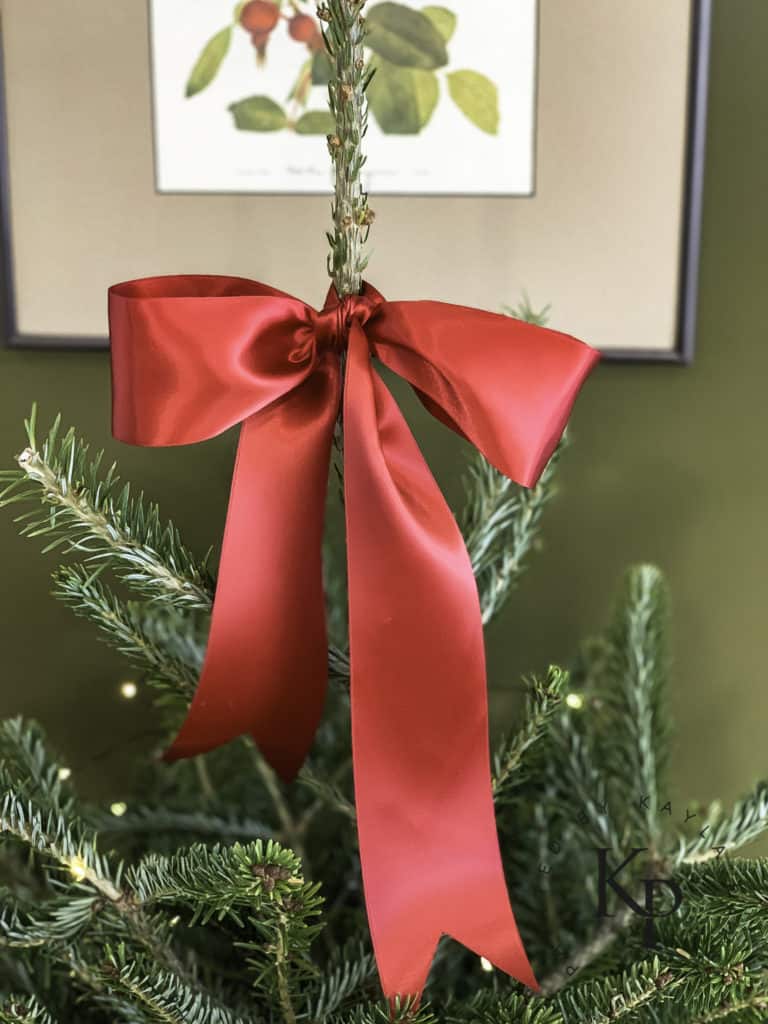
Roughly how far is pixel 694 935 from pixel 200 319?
39 cm

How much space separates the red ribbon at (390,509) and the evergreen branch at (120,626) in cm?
6

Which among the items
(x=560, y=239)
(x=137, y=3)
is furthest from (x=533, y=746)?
(x=137, y=3)

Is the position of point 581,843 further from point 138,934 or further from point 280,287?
point 280,287

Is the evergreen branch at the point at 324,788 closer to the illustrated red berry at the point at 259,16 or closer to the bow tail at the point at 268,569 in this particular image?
the bow tail at the point at 268,569

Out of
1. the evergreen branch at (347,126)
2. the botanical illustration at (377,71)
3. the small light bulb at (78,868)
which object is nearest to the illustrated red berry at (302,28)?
the botanical illustration at (377,71)

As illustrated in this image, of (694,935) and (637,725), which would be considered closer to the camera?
(694,935)

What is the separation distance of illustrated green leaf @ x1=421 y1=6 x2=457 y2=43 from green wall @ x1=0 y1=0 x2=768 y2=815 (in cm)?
20

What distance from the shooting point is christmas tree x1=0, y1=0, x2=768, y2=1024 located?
40 centimetres

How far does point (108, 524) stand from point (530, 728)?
24cm

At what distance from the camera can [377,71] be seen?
0.58 meters

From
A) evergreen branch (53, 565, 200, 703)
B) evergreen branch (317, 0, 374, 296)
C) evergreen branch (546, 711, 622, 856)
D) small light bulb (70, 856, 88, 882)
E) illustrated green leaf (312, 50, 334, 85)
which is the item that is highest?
illustrated green leaf (312, 50, 334, 85)

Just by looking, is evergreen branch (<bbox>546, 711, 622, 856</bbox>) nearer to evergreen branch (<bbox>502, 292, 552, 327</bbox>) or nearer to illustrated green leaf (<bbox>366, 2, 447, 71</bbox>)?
evergreen branch (<bbox>502, 292, 552, 327</bbox>)

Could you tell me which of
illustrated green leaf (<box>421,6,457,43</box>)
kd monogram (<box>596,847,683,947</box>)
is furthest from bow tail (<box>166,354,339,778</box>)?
illustrated green leaf (<box>421,6,457,43</box>)

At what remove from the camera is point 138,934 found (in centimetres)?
45
